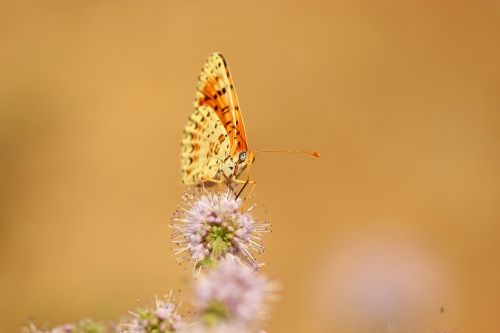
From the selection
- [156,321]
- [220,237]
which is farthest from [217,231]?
[156,321]

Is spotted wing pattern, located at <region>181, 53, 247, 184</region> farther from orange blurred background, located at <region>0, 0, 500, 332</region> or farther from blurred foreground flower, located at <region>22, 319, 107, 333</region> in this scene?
orange blurred background, located at <region>0, 0, 500, 332</region>

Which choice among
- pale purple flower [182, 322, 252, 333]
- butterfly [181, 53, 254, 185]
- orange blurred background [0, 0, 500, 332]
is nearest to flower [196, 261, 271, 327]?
pale purple flower [182, 322, 252, 333]

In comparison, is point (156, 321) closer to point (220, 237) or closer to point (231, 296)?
point (231, 296)

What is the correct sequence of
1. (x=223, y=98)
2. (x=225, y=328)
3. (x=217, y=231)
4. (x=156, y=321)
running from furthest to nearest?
1. (x=223, y=98)
2. (x=217, y=231)
3. (x=156, y=321)
4. (x=225, y=328)

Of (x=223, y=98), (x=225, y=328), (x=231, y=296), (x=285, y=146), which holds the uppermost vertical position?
(x=285, y=146)

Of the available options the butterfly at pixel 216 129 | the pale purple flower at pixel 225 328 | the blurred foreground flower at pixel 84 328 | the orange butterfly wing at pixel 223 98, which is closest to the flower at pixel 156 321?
the blurred foreground flower at pixel 84 328

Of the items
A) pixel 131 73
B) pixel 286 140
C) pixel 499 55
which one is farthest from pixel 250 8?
pixel 499 55
